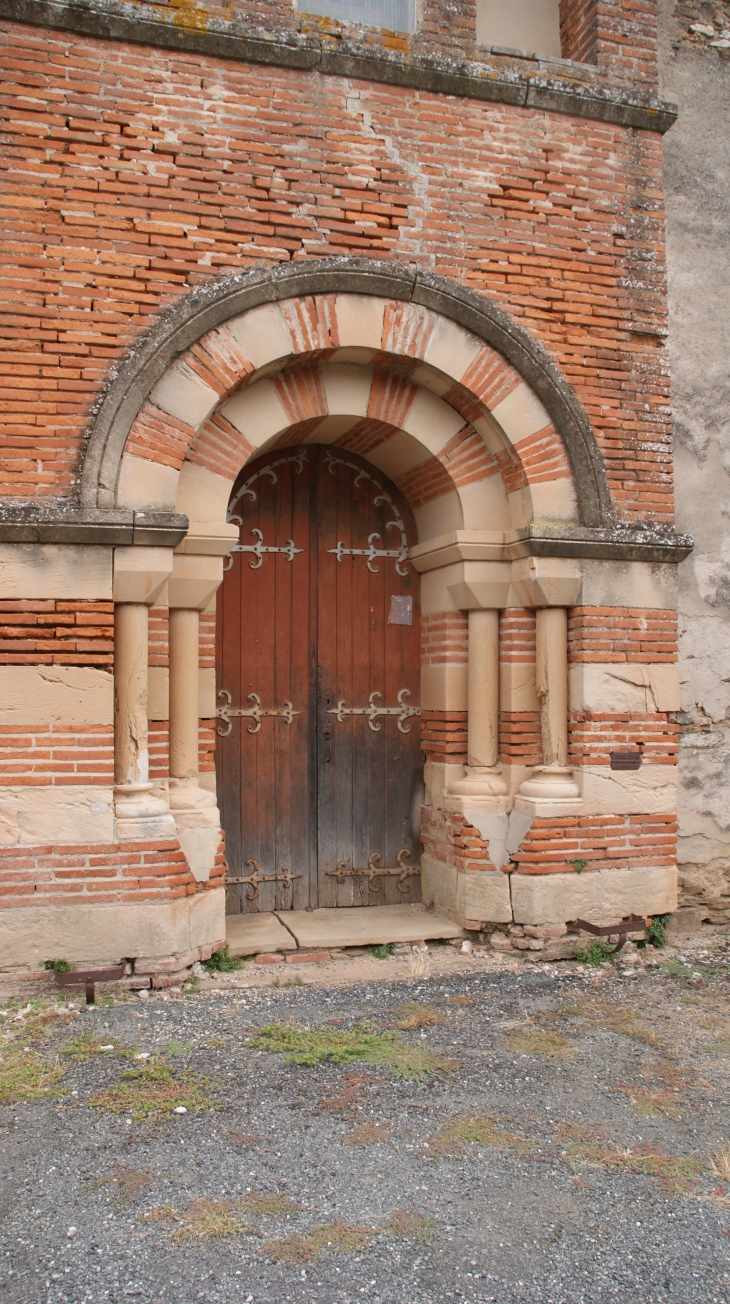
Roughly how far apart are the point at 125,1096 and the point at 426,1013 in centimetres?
142

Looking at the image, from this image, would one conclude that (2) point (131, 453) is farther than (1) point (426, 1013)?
Yes

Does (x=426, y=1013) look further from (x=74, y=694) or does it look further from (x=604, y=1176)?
(x=74, y=694)

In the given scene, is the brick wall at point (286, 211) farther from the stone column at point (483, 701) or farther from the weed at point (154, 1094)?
the weed at point (154, 1094)

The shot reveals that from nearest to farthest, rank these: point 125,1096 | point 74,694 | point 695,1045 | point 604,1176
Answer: point 604,1176 < point 125,1096 < point 695,1045 < point 74,694

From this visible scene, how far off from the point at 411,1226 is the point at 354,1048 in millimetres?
1214

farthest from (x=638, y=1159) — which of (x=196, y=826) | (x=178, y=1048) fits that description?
(x=196, y=826)

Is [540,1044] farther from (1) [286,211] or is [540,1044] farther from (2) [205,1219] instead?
(1) [286,211]

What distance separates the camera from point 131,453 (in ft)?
15.6

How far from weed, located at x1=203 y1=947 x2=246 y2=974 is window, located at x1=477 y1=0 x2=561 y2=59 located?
19.4ft

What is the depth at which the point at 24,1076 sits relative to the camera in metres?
3.66

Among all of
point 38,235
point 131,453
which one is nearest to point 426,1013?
point 131,453

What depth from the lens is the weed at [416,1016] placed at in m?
4.28

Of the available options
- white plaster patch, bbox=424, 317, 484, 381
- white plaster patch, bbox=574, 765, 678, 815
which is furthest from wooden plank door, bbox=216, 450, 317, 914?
white plaster patch, bbox=574, 765, 678, 815

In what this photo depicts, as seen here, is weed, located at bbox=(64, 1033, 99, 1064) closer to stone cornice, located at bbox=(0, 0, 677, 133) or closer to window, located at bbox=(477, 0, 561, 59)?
stone cornice, located at bbox=(0, 0, 677, 133)
